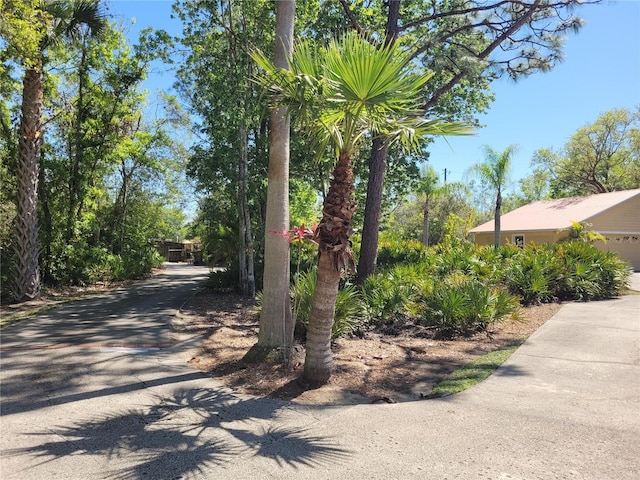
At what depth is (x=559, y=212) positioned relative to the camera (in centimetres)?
2853

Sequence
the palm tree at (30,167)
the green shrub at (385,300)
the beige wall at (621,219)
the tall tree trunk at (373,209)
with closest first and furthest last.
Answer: the green shrub at (385,300) → the palm tree at (30,167) → the tall tree trunk at (373,209) → the beige wall at (621,219)

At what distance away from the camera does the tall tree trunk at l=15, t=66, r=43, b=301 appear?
12.4m

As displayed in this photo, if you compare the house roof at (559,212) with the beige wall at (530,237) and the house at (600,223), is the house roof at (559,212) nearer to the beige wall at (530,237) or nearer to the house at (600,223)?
the house at (600,223)

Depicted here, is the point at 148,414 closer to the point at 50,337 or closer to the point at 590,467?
the point at 590,467

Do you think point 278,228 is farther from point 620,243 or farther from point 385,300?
point 620,243

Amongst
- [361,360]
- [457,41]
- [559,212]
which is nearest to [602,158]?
[559,212]

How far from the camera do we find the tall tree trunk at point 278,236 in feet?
21.0

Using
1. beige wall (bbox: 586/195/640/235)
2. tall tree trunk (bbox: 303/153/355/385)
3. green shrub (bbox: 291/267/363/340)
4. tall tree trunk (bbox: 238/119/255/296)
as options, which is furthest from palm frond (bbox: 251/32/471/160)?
beige wall (bbox: 586/195/640/235)

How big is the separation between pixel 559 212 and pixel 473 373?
2660 cm

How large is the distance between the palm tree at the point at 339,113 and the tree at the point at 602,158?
124ft

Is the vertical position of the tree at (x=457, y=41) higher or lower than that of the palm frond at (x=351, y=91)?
higher

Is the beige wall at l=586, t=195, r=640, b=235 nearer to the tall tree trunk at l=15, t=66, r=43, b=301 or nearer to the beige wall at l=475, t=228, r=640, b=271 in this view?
the beige wall at l=475, t=228, r=640, b=271

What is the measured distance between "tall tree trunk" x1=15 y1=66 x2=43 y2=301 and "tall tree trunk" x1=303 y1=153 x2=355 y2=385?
10835mm

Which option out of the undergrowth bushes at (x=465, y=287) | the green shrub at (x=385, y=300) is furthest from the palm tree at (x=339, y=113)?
the green shrub at (x=385, y=300)
